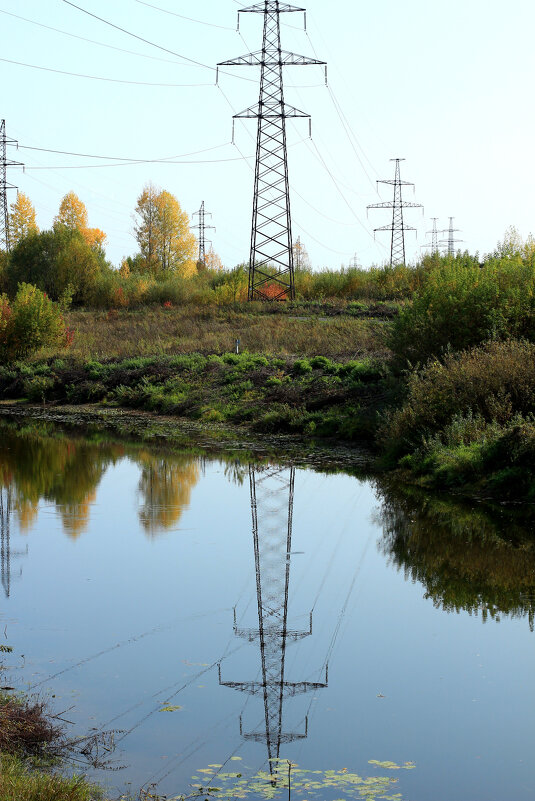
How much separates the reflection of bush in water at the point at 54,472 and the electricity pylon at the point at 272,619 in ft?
9.39

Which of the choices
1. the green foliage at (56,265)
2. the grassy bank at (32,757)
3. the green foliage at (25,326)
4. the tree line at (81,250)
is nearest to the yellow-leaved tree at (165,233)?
the tree line at (81,250)

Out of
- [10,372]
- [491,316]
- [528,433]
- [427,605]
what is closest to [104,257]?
[10,372]

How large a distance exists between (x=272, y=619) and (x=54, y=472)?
10.8 m

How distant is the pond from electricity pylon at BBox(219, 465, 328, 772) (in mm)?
25

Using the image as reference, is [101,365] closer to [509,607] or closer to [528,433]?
[528,433]

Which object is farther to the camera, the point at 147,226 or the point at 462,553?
the point at 147,226

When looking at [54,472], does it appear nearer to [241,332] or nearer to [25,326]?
[241,332]

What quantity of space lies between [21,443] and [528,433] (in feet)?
44.7

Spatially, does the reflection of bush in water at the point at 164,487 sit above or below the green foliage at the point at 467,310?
below

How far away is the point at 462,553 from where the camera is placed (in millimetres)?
12555

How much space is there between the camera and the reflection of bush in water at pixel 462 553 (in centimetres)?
1060

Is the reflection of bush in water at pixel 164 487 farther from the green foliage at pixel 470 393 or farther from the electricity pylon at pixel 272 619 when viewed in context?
the green foliage at pixel 470 393

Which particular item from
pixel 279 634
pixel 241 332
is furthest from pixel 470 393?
pixel 241 332

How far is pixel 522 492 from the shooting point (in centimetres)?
1552
